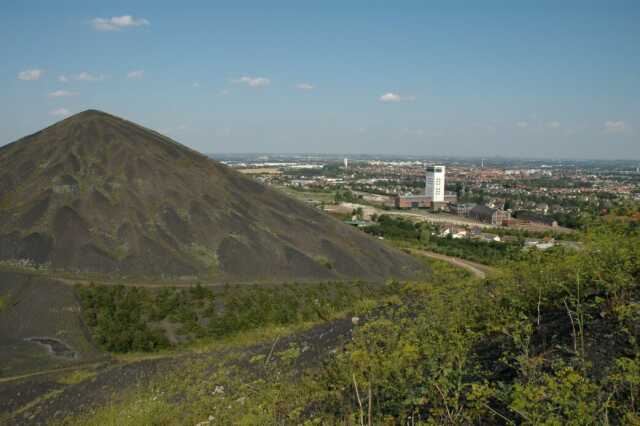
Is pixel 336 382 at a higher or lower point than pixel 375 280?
higher

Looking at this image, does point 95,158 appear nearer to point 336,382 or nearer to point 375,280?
point 375,280

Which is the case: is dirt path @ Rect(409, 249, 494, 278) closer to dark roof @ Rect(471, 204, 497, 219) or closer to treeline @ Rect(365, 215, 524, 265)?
treeline @ Rect(365, 215, 524, 265)

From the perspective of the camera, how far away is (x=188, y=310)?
12008 mm

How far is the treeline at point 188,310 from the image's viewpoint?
11000 mm

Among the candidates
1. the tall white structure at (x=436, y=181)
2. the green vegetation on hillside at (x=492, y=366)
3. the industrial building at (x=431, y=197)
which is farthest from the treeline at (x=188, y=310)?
the tall white structure at (x=436, y=181)

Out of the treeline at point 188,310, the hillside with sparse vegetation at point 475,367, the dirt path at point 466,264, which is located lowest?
the dirt path at point 466,264

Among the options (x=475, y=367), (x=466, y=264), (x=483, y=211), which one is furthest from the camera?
(x=483, y=211)

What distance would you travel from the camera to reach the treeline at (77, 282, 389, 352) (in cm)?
1100

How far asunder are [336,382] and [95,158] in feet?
52.1

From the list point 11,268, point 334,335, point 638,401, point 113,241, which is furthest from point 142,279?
point 638,401

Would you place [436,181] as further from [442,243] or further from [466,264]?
[466,264]

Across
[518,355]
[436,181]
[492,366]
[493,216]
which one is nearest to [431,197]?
[436,181]

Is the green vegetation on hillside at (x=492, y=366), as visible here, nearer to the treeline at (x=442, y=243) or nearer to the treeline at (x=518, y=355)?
the treeline at (x=518, y=355)

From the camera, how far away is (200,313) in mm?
12102
